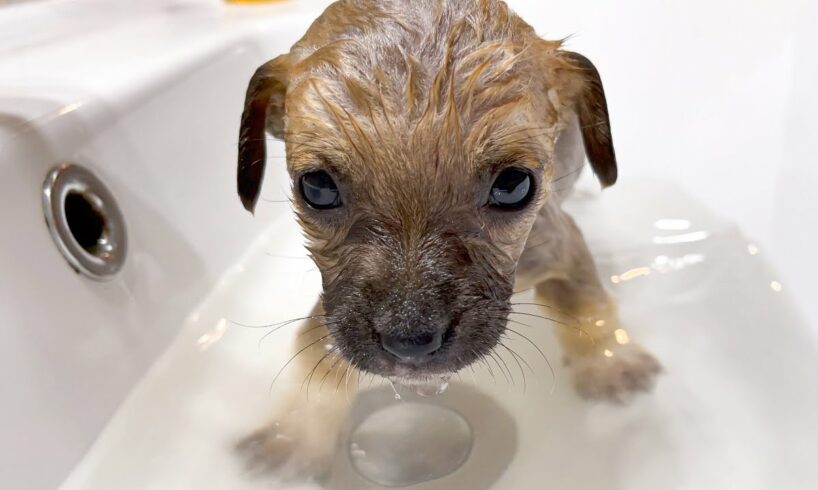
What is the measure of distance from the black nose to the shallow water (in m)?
0.60

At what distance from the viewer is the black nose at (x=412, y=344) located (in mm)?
1093

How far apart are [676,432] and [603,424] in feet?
0.54

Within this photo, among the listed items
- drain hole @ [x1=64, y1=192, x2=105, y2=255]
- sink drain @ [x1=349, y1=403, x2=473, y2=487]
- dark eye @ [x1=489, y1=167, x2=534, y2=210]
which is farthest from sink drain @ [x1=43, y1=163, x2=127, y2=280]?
dark eye @ [x1=489, y1=167, x2=534, y2=210]

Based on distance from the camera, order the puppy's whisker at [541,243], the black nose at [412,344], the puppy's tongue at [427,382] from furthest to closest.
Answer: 1. the puppy's whisker at [541,243]
2. the puppy's tongue at [427,382]
3. the black nose at [412,344]

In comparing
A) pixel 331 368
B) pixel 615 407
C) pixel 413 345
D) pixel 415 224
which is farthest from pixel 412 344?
pixel 615 407

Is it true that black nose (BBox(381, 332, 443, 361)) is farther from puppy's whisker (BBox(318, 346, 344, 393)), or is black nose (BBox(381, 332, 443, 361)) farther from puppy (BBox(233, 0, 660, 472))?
puppy's whisker (BBox(318, 346, 344, 393))

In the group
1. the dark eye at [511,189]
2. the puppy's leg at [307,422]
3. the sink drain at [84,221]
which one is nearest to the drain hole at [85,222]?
the sink drain at [84,221]

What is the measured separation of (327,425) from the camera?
1.72 m

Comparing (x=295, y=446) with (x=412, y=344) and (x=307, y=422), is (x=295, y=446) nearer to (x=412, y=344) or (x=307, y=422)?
(x=307, y=422)

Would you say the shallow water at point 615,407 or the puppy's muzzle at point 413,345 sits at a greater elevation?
the puppy's muzzle at point 413,345

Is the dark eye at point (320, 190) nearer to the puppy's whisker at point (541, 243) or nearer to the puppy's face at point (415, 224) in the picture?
the puppy's face at point (415, 224)

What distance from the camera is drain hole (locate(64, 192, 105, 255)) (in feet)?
5.18

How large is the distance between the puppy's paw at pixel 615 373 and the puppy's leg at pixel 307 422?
58cm

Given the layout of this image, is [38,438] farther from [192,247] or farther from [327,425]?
[192,247]
